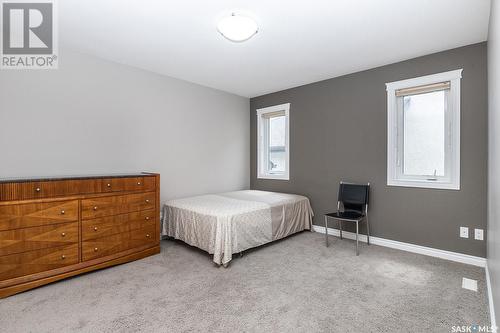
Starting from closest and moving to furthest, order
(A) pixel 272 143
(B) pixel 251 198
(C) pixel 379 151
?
(C) pixel 379 151 < (B) pixel 251 198 < (A) pixel 272 143

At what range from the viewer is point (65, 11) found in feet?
7.28

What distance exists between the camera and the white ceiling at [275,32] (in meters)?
2.14

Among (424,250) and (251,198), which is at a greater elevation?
(251,198)

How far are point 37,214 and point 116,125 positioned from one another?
1.44 m

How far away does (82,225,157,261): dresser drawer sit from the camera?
2.53 m

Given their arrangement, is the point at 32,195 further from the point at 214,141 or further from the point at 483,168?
the point at 483,168

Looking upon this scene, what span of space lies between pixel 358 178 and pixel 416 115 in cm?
109

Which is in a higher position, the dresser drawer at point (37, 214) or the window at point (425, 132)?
the window at point (425, 132)

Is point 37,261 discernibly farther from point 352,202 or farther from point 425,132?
point 425,132

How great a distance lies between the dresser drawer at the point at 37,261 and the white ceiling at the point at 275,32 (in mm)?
2153

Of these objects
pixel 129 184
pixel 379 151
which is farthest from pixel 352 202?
pixel 129 184

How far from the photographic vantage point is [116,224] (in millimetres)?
2736

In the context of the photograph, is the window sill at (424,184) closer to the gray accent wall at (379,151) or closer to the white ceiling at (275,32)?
A: the gray accent wall at (379,151)

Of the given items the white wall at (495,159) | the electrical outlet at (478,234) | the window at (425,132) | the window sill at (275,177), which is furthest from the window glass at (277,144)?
the white wall at (495,159)
